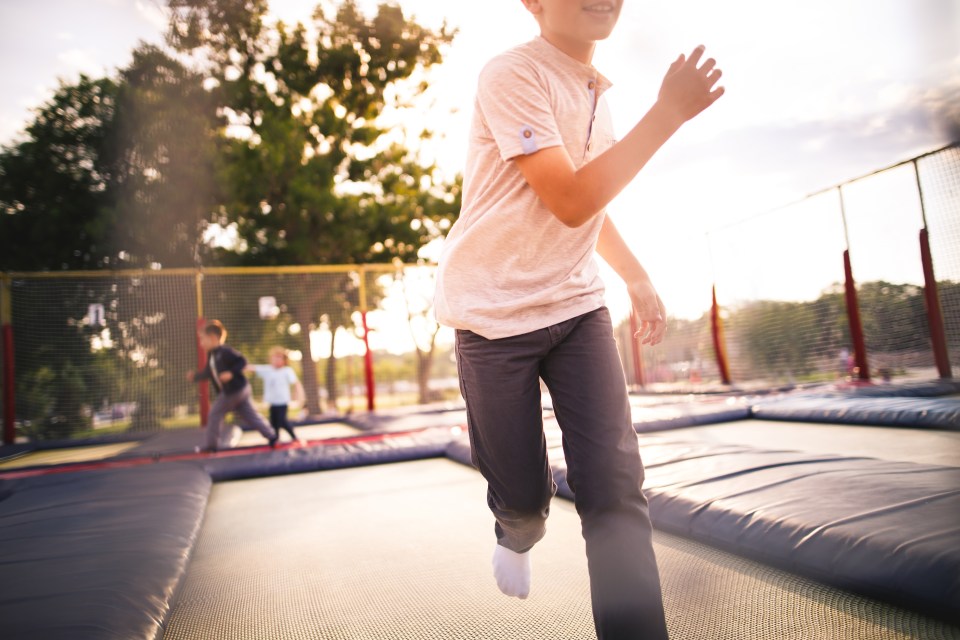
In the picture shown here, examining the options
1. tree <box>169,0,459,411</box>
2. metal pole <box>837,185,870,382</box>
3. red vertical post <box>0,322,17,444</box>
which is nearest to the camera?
metal pole <box>837,185,870,382</box>

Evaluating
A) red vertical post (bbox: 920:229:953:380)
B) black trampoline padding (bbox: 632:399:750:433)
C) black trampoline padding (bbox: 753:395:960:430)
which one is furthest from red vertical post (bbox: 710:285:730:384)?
black trampoline padding (bbox: 753:395:960:430)

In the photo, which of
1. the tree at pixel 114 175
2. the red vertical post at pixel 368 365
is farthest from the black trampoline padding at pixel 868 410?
the tree at pixel 114 175

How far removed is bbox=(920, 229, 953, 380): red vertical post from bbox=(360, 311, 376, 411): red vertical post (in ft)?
18.2

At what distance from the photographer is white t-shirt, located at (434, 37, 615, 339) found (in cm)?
96

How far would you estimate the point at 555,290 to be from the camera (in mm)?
979

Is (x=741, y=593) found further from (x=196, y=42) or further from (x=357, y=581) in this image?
(x=196, y=42)

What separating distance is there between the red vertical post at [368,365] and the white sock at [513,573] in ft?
20.8

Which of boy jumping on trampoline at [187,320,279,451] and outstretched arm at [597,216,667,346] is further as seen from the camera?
boy jumping on trampoline at [187,320,279,451]

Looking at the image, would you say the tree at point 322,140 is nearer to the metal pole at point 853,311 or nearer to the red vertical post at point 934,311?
the metal pole at point 853,311

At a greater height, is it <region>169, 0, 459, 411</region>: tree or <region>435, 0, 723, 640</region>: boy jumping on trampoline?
<region>169, 0, 459, 411</region>: tree

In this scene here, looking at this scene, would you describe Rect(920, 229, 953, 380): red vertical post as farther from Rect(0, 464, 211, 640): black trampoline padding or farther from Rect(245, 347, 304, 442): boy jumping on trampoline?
Rect(0, 464, 211, 640): black trampoline padding

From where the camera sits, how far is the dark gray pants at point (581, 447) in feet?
2.85

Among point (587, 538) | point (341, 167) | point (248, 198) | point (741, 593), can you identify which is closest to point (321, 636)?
point (587, 538)

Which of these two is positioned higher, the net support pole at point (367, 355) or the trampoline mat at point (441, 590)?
the net support pole at point (367, 355)
